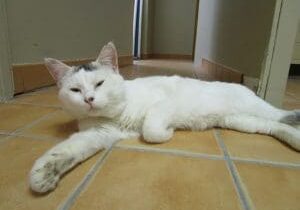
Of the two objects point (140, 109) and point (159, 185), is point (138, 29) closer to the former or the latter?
point (140, 109)

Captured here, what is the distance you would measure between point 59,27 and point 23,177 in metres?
1.30

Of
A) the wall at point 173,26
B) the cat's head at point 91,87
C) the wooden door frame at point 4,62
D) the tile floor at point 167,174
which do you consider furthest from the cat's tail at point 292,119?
the wall at point 173,26

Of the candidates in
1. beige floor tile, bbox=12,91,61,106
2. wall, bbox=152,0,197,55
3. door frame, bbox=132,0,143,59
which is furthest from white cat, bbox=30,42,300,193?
wall, bbox=152,0,197,55

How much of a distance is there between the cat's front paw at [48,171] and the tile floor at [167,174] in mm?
22

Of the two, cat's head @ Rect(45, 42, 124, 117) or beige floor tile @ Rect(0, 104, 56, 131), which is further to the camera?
beige floor tile @ Rect(0, 104, 56, 131)

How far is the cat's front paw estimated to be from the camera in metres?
0.53

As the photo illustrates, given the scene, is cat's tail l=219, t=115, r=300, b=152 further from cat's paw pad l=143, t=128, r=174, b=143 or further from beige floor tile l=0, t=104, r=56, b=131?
beige floor tile l=0, t=104, r=56, b=131

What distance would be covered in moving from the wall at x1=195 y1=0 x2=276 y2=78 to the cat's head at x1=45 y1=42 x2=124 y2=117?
0.81 meters

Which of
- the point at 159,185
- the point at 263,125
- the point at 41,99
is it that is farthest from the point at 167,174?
the point at 41,99

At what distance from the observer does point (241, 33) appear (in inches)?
67.3

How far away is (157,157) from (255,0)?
1.19 m

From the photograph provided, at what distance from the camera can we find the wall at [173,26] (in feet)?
16.4

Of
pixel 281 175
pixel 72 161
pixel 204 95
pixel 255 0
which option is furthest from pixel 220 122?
pixel 255 0

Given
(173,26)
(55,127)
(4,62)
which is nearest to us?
(55,127)
